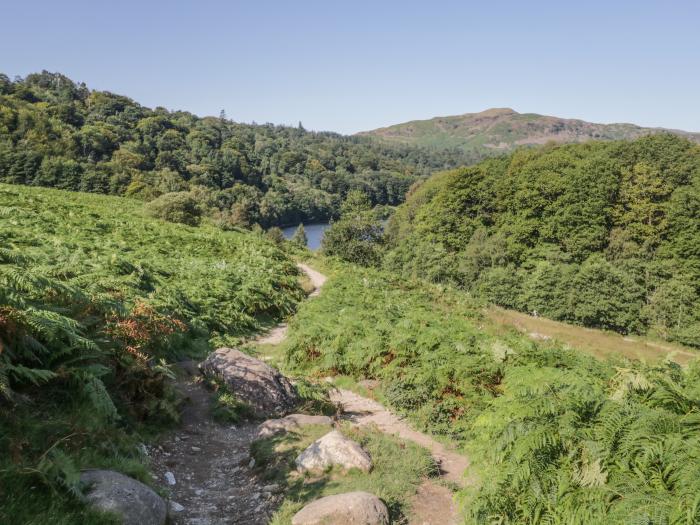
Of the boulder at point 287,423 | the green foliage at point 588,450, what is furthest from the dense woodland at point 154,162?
the green foliage at point 588,450

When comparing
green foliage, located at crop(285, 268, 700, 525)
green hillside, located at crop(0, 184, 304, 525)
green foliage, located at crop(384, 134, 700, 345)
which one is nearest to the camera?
green foliage, located at crop(285, 268, 700, 525)

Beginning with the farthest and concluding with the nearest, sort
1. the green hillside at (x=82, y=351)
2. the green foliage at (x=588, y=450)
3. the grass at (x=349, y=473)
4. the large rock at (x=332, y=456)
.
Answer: the large rock at (x=332, y=456), the grass at (x=349, y=473), the green hillside at (x=82, y=351), the green foliage at (x=588, y=450)

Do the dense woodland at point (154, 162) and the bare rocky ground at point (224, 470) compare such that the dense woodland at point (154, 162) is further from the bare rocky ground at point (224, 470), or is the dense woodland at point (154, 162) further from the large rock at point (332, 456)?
the large rock at point (332, 456)

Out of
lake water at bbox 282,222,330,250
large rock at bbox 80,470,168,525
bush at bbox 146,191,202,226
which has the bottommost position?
lake water at bbox 282,222,330,250

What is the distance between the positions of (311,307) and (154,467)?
39.9ft

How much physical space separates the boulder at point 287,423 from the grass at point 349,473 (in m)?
0.19

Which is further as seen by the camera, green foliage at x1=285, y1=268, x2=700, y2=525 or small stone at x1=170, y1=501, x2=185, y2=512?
small stone at x1=170, y1=501, x2=185, y2=512

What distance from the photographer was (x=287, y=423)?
Result: 793 cm

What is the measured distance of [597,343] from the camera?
3409 cm

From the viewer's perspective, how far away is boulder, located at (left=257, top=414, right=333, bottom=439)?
774cm

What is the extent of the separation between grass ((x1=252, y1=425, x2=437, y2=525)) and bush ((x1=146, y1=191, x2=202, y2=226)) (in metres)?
29.3

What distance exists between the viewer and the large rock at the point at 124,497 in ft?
13.9

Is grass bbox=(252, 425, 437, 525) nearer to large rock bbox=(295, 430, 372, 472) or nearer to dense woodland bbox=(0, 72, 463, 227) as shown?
large rock bbox=(295, 430, 372, 472)

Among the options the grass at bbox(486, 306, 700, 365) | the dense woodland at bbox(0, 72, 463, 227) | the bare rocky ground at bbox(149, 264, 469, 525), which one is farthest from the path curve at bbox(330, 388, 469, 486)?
the dense woodland at bbox(0, 72, 463, 227)
